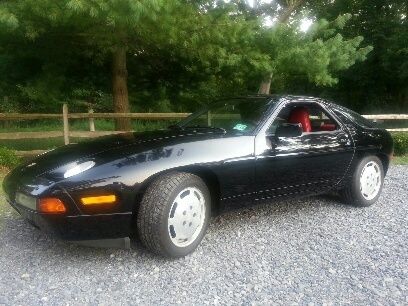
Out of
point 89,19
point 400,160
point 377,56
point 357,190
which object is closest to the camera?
point 357,190

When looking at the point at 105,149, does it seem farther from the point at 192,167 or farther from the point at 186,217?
the point at 186,217

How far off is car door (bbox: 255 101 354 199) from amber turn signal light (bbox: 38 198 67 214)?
5.53ft

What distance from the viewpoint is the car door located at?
3475 mm

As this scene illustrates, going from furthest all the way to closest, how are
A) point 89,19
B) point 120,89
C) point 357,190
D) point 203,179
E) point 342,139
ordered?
point 120,89 → point 89,19 → point 357,190 → point 342,139 → point 203,179

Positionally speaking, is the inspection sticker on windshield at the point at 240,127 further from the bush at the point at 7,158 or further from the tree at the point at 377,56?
the tree at the point at 377,56

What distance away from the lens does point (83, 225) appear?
2652 millimetres

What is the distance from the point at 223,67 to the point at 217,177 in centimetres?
496

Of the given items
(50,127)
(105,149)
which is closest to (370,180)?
(105,149)

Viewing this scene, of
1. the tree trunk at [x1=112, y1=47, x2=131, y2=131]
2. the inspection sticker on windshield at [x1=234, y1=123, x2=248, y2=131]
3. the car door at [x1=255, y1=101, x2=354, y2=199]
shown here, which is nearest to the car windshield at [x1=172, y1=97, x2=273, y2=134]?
the inspection sticker on windshield at [x1=234, y1=123, x2=248, y2=131]

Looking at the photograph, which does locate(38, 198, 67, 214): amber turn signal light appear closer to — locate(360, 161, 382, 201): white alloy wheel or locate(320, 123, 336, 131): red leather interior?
locate(320, 123, 336, 131): red leather interior

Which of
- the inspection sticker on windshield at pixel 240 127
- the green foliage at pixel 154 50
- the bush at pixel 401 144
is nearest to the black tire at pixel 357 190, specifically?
the inspection sticker on windshield at pixel 240 127

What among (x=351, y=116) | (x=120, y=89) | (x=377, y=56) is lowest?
(x=351, y=116)

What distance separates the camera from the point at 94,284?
262 cm

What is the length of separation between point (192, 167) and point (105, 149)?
73cm
